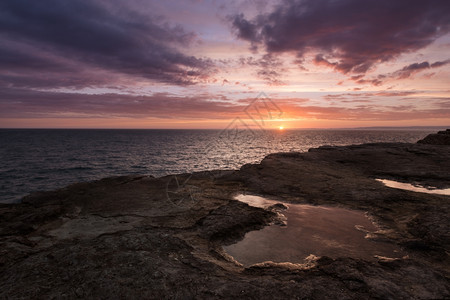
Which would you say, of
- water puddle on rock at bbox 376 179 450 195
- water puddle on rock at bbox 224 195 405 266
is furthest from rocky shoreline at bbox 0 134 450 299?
water puddle on rock at bbox 376 179 450 195

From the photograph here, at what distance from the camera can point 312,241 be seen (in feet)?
28.6

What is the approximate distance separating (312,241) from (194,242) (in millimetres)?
4364

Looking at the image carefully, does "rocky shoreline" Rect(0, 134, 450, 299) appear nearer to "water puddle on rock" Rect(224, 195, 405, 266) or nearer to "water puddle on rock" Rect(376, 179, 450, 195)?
"water puddle on rock" Rect(224, 195, 405, 266)

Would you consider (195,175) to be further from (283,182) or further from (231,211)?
(231,211)

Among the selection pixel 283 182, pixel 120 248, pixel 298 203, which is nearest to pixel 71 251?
pixel 120 248

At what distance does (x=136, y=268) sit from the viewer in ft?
21.2

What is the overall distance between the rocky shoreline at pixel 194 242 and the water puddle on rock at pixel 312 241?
48 centimetres

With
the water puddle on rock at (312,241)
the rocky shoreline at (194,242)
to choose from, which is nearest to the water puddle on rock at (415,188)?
the rocky shoreline at (194,242)

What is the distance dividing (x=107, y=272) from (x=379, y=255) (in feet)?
27.3

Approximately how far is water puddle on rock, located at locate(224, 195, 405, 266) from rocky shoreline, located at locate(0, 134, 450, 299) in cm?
48

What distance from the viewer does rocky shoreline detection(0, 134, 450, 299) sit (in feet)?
A: 18.8

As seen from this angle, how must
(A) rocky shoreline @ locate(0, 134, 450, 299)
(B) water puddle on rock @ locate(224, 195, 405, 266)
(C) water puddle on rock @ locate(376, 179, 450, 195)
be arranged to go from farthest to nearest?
(C) water puddle on rock @ locate(376, 179, 450, 195) → (B) water puddle on rock @ locate(224, 195, 405, 266) → (A) rocky shoreline @ locate(0, 134, 450, 299)

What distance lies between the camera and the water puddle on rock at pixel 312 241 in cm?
776

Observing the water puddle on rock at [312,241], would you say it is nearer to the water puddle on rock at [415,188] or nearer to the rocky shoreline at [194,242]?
the rocky shoreline at [194,242]
